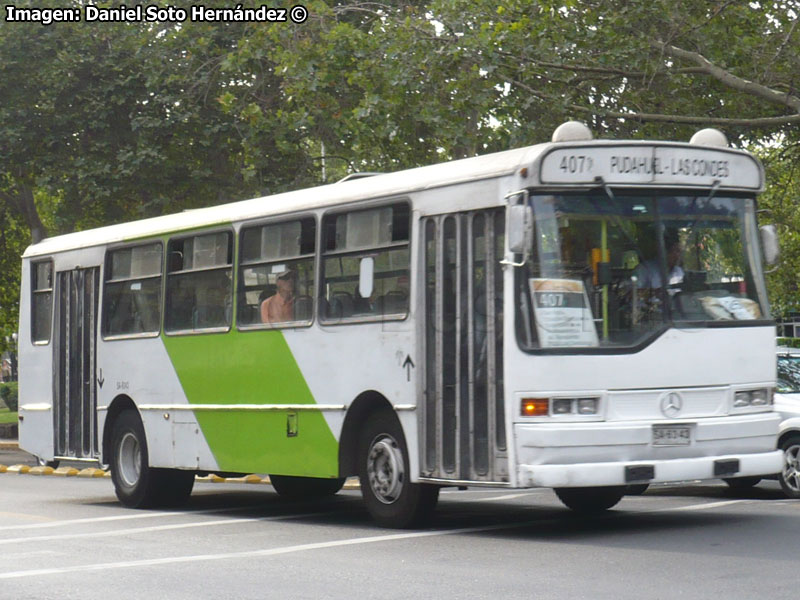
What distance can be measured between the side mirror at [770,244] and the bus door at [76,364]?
809 cm

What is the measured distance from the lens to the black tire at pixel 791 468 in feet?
48.3

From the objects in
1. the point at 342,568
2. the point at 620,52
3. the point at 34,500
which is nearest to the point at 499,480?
the point at 342,568

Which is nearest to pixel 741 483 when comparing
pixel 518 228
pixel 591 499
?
pixel 591 499

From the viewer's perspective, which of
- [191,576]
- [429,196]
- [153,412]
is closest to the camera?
[191,576]

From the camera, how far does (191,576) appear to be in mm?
9758

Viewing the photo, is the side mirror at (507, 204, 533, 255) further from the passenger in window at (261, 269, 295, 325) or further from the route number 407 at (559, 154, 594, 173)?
the passenger in window at (261, 269, 295, 325)

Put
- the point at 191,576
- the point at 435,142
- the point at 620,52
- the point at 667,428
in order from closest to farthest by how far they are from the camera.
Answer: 1. the point at 191,576
2. the point at 667,428
3. the point at 620,52
4. the point at 435,142

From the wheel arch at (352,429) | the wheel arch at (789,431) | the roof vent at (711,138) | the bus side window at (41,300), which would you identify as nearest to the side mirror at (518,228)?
the roof vent at (711,138)

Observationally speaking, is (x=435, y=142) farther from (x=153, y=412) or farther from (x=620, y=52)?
(x=153, y=412)

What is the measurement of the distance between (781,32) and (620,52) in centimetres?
237

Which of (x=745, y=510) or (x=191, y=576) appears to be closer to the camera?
(x=191, y=576)

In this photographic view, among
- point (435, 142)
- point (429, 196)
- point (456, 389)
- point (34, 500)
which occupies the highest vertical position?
point (435, 142)

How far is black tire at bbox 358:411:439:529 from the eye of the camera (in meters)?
12.2

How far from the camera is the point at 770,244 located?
1198 centimetres
